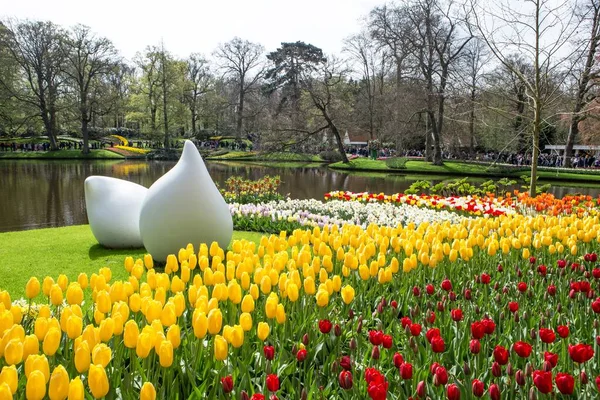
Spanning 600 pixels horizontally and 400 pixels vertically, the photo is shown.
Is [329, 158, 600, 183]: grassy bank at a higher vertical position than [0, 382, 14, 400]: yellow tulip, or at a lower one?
lower

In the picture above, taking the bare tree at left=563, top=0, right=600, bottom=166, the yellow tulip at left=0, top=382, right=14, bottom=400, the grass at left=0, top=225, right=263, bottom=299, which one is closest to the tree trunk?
the bare tree at left=563, top=0, right=600, bottom=166

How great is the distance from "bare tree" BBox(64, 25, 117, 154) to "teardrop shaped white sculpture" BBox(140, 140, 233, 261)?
129 ft

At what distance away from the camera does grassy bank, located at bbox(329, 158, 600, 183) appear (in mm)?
28156

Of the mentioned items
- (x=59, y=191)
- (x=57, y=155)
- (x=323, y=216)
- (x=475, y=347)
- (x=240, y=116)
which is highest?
(x=240, y=116)

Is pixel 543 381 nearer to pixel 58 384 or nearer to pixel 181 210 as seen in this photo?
pixel 58 384

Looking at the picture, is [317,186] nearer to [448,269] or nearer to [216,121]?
[448,269]

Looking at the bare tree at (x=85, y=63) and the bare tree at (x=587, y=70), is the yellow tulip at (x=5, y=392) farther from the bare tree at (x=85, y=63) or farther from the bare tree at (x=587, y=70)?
the bare tree at (x=85, y=63)

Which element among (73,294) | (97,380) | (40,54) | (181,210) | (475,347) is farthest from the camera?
(40,54)

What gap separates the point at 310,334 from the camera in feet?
9.64

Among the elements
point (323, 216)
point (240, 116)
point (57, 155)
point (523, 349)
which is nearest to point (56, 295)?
point (523, 349)

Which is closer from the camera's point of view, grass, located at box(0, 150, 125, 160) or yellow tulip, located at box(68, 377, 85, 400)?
yellow tulip, located at box(68, 377, 85, 400)

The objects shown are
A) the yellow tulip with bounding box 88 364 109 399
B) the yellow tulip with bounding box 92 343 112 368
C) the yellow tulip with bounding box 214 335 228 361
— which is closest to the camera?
the yellow tulip with bounding box 88 364 109 399

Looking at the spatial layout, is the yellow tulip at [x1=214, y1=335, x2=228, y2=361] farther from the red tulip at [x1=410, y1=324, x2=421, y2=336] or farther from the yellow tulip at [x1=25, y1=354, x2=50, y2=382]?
the red tulip at [x1=410, y1=324, x2=421, y2=336]

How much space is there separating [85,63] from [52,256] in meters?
Answer: 40.3
